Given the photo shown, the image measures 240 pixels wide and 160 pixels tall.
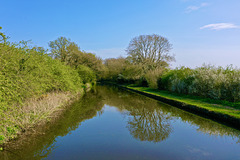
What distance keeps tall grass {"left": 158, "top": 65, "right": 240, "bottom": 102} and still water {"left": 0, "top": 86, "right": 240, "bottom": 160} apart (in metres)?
5.92

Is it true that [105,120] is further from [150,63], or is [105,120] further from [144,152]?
[150,63]

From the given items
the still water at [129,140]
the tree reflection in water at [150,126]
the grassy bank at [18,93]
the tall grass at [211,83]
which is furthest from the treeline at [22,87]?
the tall grass at [211,83]

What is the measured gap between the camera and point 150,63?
42250mm

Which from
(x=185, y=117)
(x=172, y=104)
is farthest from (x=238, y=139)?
(x=172, y=104)

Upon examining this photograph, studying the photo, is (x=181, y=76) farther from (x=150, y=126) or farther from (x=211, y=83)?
(x=150, y=126)

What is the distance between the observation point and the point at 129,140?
854cm

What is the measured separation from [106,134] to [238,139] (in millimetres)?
7034

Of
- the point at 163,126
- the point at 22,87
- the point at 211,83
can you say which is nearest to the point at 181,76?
the point at 211,83

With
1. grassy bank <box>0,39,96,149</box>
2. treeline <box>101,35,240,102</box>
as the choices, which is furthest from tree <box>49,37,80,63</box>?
grassy bank <box>0,39,96,149</box>

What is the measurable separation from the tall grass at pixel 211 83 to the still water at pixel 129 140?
19.4ft

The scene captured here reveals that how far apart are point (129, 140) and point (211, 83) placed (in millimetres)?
13347

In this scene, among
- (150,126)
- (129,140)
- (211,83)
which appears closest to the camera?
(129,140)

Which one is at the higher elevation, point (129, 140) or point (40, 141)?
point (129, 140)

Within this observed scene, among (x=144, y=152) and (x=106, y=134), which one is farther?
(x=106, y=134)
